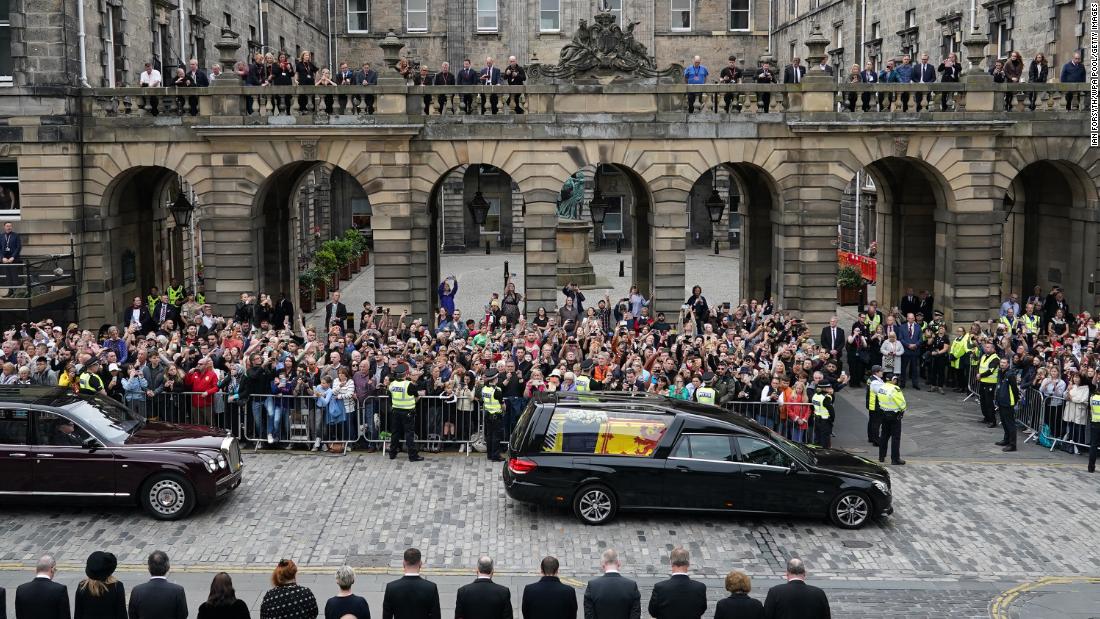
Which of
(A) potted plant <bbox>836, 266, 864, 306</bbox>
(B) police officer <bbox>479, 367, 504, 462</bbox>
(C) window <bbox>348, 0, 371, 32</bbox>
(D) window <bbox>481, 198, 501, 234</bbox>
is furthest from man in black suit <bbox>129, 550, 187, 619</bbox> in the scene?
(D) window <bbox>481, 198, 501, 234</bbox>

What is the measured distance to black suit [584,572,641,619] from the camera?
35.3 feet

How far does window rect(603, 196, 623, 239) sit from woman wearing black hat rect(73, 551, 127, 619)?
54.2 metres

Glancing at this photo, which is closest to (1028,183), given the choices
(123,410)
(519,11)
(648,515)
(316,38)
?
(648,515)

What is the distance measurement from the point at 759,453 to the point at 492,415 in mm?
5057

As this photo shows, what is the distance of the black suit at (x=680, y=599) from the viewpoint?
10844mm

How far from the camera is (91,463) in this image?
1609cm

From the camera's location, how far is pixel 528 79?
92.9ft

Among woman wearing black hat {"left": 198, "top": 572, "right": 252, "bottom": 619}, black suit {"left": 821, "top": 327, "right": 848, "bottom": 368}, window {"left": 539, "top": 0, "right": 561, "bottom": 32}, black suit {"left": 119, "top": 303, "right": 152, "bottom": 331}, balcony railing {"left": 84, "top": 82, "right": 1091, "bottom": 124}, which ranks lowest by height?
woman wearing black hat {"left": 198, "top": 572, "right": 252, "bottom": 619}

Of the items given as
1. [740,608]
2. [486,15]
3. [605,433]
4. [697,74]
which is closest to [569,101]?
[697,74]

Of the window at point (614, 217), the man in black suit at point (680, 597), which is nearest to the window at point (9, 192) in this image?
the man in black suit at point (680, 597)

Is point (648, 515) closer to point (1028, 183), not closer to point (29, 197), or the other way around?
point (29, 197)

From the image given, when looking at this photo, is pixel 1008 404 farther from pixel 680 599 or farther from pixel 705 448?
pixel 680 599

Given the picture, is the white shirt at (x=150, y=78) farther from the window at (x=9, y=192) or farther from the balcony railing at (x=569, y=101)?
the window at (x=9, y=192)

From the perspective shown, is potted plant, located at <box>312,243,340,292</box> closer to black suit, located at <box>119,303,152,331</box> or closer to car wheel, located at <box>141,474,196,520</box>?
black suit, located at <box>119,303,152,331</box>
